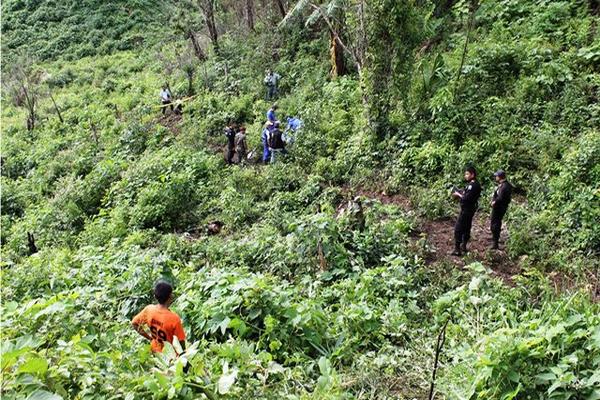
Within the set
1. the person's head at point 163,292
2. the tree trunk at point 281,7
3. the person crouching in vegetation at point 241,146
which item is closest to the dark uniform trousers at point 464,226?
the person's head at point 163,292

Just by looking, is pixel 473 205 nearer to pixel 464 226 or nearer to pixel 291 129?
pixel 464 226

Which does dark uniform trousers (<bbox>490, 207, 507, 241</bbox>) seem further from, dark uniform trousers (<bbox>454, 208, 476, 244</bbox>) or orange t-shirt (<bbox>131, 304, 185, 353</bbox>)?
orange t-shirt (<bbox>131, 304, 185, 353</bbox>)

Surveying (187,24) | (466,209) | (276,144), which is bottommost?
(276,144)

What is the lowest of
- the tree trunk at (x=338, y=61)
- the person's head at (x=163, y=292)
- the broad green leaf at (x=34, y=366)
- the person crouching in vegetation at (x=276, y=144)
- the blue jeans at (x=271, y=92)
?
the person crouching in vegetation at (x=276, y=144)

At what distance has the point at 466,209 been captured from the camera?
8.16 metres

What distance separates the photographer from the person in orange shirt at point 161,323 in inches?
182

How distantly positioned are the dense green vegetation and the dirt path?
79 mm

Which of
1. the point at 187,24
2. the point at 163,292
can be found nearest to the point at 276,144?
the point at 163,292

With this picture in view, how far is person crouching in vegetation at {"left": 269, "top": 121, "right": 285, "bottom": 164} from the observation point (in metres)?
13.1

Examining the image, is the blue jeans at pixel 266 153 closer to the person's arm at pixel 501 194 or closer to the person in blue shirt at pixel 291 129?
the person in blue shirt at pixel 291 129

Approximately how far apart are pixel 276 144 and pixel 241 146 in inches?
53.1

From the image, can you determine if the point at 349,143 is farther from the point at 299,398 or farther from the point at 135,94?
the point at 135,94

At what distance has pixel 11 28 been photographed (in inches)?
1310

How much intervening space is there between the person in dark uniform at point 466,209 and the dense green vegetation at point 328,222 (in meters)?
0.40
